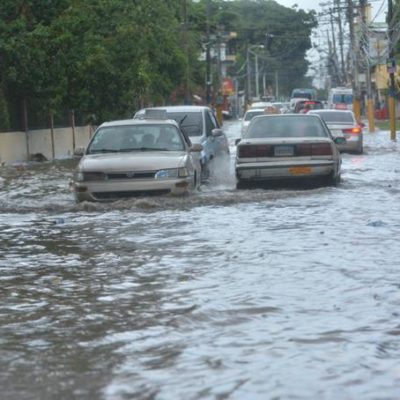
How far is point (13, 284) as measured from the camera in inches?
357

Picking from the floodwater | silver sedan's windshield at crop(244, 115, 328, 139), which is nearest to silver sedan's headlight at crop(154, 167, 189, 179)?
the floodwater

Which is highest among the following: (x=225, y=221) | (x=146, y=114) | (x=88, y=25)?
(x=88, y=25)

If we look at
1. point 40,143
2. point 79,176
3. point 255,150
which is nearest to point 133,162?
point 79,176

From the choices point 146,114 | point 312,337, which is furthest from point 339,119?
point 312,337

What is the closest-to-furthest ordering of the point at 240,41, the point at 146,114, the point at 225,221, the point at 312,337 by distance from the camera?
the point at 312,337 < the point at 225,221 < the point at 146,114 < the point at 240,41

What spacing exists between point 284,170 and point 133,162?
3.08 m

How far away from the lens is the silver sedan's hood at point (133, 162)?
48.4 feet

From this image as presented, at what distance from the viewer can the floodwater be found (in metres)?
5.73

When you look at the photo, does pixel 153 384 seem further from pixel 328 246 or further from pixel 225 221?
pixel 225 221

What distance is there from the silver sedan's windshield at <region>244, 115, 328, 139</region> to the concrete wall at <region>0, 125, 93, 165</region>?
13874 millimetres

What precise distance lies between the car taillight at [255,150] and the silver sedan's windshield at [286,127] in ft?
2.49

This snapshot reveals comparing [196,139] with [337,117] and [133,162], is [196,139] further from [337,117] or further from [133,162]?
[337,117]

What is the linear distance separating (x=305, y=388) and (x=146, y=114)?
14.0 m

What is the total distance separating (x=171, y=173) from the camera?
586 inches
